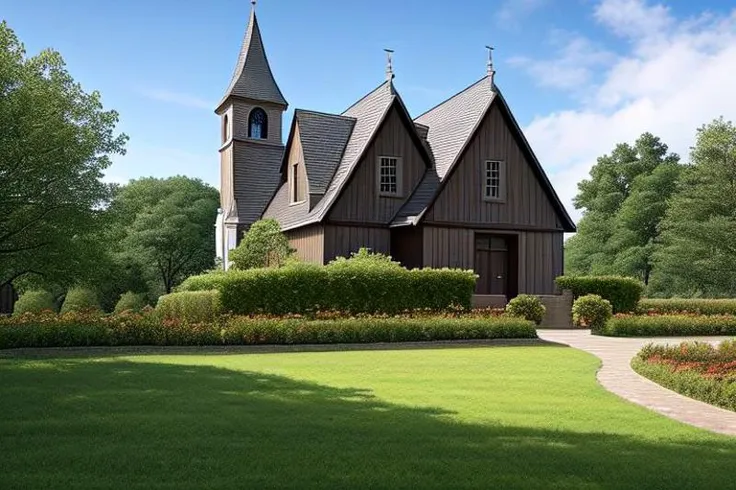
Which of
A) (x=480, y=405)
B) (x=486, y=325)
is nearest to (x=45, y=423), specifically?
(x=480, y=405)

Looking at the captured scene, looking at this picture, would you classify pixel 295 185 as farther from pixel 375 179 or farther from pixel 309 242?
pixel 375 179

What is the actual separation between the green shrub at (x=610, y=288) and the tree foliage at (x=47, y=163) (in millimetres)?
19311

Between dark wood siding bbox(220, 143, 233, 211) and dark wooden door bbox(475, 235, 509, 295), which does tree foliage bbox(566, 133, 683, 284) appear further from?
dark wood siding bbox(220, 143, 233, 211)

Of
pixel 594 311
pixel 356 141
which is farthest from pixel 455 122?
pixel 594 311

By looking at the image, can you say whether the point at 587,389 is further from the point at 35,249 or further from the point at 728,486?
the point at 35,249

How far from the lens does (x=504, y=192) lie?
30312 millimetres

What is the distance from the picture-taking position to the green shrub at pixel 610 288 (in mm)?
28844

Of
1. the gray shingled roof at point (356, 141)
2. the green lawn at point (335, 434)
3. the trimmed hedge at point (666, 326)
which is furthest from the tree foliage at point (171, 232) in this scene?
the green lawn at point (335, 434)

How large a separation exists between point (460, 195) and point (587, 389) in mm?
18479

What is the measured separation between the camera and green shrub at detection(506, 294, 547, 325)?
2450 cm

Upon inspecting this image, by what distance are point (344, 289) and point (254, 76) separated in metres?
22.6

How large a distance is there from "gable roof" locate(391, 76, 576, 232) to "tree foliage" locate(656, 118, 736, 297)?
80.1 ft

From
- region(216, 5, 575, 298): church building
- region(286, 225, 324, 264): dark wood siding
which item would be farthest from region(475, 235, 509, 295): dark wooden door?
region(286, 225, 324, 264): dark wood siding

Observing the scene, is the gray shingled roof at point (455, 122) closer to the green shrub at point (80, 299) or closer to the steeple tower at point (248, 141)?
the steeple tower at point (248, 141)
